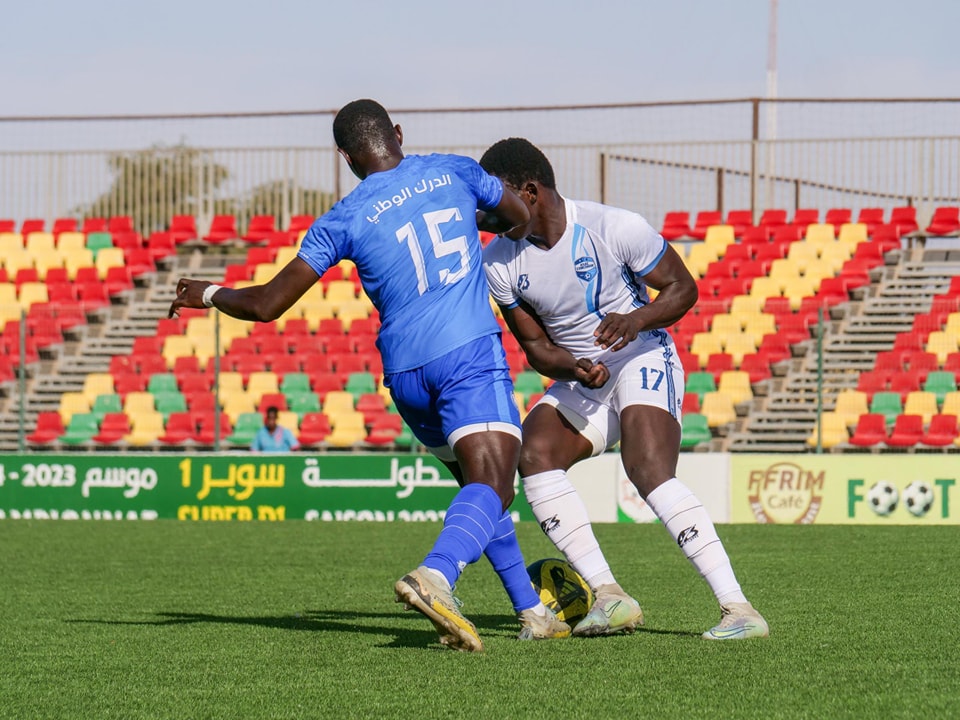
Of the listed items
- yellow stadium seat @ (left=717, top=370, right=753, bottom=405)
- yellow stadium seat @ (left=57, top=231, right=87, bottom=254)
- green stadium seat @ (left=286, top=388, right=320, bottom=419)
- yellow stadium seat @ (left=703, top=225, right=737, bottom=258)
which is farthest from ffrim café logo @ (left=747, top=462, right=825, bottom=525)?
yellow stadium seat @ (left=57, top=231, right=87, bottom=254)

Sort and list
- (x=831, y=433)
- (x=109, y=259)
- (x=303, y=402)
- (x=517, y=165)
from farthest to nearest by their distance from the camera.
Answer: (x=109, y=259) → (x=303, y=402) → (x=831, y=433) → (x=517, y=165)

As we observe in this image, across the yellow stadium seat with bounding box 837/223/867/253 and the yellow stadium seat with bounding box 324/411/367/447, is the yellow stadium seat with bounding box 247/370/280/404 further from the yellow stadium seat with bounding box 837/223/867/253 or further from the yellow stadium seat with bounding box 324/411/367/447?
the yellow stadium seat with bounding box 837/223/867/253

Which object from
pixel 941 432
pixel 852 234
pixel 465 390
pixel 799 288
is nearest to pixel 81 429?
pixel 799 288

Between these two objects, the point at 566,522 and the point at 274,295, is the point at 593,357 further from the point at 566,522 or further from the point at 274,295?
the point at 274,295

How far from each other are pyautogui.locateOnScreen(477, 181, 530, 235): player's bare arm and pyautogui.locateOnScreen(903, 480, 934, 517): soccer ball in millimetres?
9914

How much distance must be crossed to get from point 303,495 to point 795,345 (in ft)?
20.4

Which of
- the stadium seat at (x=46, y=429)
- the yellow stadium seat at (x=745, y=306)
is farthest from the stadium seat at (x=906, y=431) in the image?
the stadium seat at (x=46, y=429)

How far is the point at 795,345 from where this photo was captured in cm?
1780

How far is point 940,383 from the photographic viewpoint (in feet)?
52.4

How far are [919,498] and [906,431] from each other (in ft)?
5.42

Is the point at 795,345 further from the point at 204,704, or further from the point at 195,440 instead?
the point at 204,704

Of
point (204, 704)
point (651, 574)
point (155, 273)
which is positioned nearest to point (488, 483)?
point (204, 704)

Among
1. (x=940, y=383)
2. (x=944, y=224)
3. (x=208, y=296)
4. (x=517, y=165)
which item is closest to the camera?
(x=208, y=296)

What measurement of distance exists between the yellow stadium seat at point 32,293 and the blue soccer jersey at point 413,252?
18122 mm
